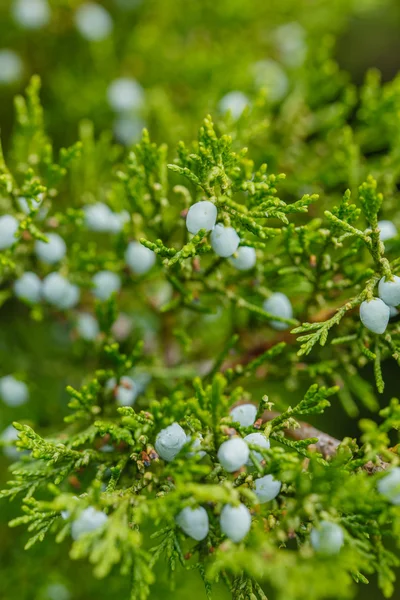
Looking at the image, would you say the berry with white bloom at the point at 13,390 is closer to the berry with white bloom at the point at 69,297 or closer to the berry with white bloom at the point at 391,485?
the berry with white bloom at the point at 69,297

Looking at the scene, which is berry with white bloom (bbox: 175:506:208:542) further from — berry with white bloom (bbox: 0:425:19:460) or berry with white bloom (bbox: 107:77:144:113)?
berry with white bloom (bbox: 107:77:144:113)

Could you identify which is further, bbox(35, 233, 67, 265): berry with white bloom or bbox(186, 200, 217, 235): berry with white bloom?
bbox(35, 233, 67, 265): berry with white bloom

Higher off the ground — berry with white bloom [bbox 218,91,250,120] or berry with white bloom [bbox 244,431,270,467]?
berry with white bloom [bbox 218,91,250,120]

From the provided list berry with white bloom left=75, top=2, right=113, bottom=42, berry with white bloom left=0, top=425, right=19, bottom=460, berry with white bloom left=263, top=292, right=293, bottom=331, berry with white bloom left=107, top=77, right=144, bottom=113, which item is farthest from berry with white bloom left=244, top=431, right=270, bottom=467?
berry with white bloom left=75, top=2, right=113, bottom=42

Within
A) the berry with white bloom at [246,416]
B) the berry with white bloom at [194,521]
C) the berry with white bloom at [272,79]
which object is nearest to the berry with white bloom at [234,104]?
the berry with white bloom at [272,79]

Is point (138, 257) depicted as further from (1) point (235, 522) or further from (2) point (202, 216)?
(1) point (235, 522)

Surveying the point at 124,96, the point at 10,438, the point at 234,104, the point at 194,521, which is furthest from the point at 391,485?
the point at 124,96
